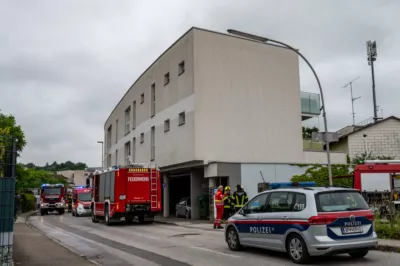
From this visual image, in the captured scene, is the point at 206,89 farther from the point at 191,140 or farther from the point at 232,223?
the point at 232,223

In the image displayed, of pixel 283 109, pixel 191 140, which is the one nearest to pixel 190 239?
pixel 191 140

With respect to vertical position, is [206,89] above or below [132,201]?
above

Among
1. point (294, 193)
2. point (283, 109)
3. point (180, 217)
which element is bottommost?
point (180, 217)

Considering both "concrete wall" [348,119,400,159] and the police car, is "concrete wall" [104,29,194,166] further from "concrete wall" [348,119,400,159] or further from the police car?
the police car

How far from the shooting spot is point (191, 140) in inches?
987

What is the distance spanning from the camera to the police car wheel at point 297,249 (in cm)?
912

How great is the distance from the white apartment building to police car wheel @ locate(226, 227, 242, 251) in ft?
36.3

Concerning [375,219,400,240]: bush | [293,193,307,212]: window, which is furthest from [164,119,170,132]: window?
[293,193,307,212]: window

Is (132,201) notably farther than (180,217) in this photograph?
No

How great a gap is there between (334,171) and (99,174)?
13.8 meters

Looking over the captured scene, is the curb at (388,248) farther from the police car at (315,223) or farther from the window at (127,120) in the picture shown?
the window at (127,120)

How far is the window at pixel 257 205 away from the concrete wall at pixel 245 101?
13.5 m

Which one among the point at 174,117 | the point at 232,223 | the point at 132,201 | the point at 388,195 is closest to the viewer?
the point at 232,223

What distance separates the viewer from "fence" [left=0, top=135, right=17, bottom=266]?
7.38 metres
